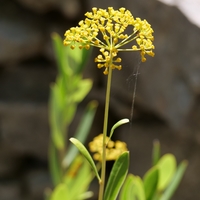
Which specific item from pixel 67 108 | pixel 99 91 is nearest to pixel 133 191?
pixel 67 108

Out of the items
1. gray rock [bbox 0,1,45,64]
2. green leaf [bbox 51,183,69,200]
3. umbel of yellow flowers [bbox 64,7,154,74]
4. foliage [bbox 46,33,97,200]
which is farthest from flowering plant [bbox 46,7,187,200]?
gray rock [bbox 0,1,45,64]

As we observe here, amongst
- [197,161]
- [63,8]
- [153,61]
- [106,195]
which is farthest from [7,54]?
[106,195]

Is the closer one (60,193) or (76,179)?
(60,193)

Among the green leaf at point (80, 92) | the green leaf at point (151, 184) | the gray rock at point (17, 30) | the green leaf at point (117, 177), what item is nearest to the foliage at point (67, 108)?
the green leaf at point (80, 92)

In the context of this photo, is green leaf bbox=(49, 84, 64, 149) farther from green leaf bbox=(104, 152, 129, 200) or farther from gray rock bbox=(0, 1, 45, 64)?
gray rock bbox=(0, 1, 45, 64)

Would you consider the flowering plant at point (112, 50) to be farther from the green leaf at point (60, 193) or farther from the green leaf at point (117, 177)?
the green leaf at point (60, 193)

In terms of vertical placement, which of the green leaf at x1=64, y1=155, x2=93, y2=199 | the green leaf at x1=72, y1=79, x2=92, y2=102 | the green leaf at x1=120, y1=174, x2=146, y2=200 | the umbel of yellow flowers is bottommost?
the green leaf at x1=64, y1=155, x2=93, y2=199

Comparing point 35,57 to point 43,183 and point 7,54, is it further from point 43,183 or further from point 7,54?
point 43,183

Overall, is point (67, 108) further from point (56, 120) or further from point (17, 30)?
point (17, 30)
